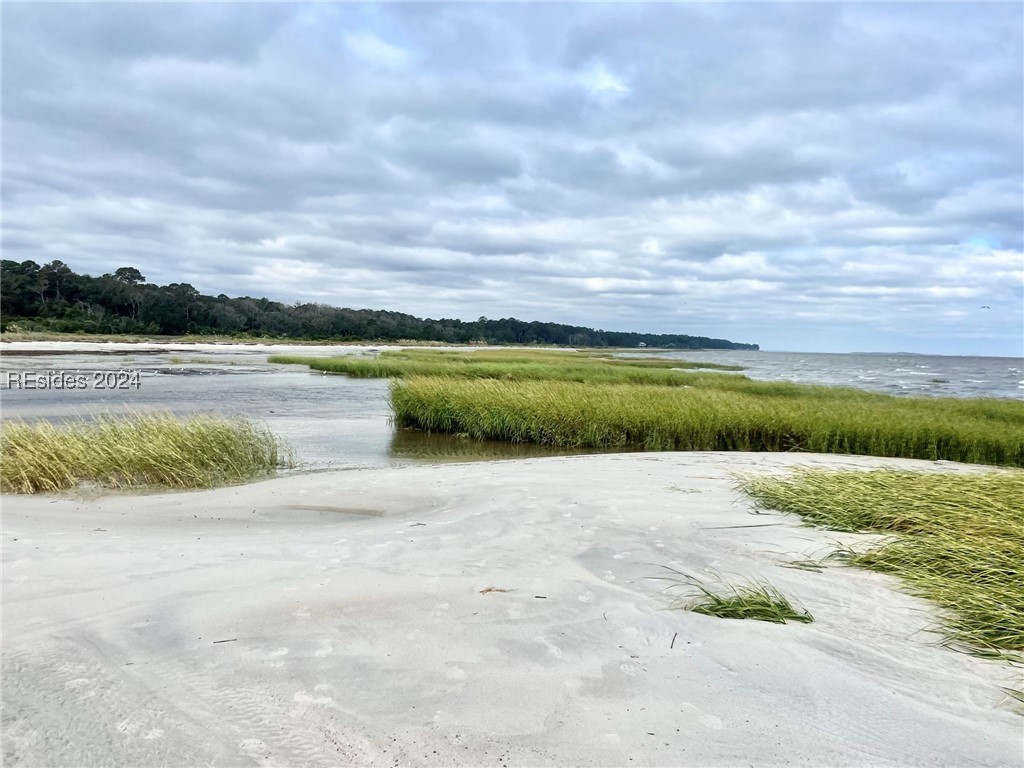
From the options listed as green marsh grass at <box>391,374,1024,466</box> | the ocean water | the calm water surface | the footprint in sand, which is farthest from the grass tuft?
the ocean water

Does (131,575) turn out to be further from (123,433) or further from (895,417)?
(895,417)

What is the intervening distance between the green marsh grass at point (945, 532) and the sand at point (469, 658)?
0.26 metres

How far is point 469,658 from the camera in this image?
3.73 m

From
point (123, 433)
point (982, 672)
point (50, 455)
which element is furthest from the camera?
point (123, 433)

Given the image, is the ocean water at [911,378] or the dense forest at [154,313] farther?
the dense forest at [154,313]

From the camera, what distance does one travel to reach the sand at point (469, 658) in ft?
9.68

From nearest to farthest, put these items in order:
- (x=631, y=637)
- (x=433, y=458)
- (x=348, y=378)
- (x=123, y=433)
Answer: (x=631, y=637) < (x=123, y=433) < (x=433, y=458) < (x=348, y=378)

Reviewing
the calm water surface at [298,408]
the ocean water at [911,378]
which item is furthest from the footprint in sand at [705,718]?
the ocean water at [911,378]

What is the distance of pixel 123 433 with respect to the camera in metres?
11.5

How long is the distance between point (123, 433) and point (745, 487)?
1116 centimetres

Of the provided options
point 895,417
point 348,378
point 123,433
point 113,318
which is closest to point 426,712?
point 123,433

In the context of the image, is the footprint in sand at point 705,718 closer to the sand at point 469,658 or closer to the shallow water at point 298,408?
the sand at point 469,658

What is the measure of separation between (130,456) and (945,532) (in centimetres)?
1174

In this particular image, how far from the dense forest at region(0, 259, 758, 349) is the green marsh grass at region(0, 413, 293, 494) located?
3416 inches
